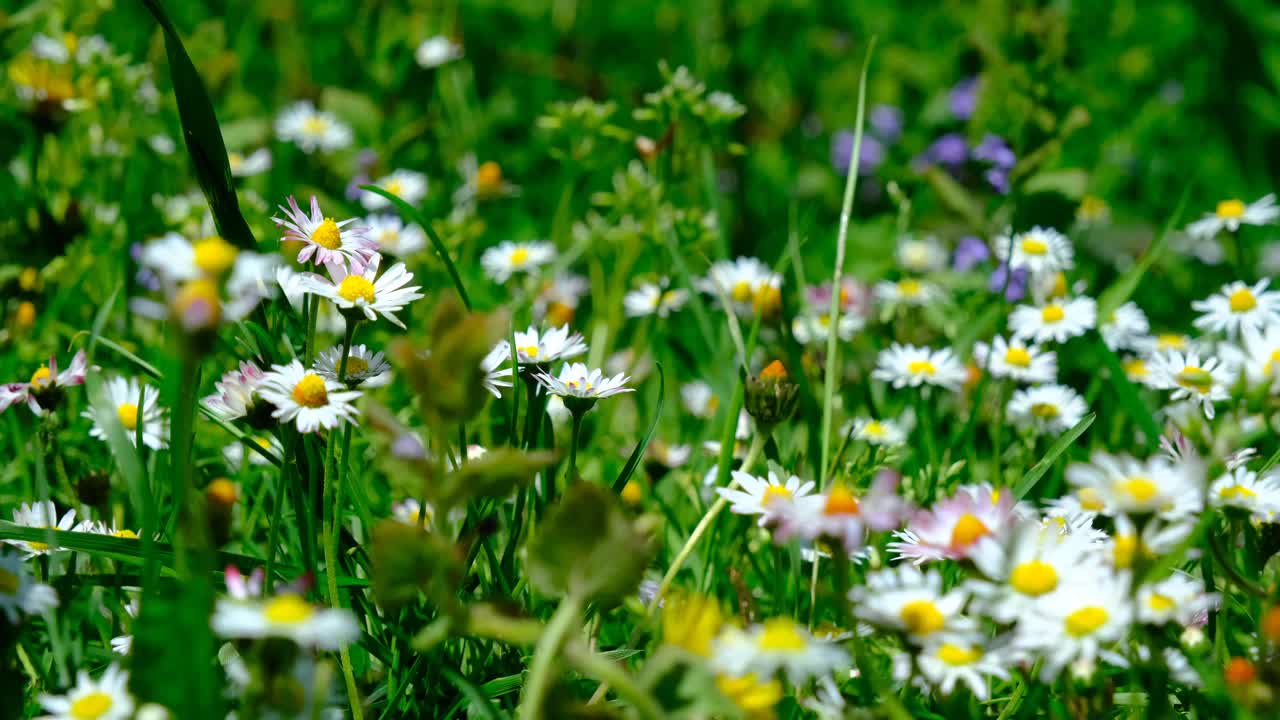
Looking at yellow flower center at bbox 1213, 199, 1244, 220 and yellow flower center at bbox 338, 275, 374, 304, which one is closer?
yellow flower center at bbox 338, 275, 374, 304

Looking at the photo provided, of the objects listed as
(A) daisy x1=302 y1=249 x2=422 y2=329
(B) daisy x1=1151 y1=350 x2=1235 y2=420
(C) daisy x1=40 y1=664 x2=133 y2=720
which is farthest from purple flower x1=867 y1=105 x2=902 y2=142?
(C) daisy x1=40 y1=664 x2=133 y2=720

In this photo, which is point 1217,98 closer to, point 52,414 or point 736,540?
point 736,540

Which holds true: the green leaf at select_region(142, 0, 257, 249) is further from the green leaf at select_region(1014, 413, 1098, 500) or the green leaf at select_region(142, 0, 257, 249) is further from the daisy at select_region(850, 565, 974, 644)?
the green leaf at select_region(1014, 413, 1098, 500)

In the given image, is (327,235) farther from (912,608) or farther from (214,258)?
(912,608)

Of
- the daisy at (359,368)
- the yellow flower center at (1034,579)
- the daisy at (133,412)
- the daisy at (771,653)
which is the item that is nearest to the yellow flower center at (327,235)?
the daisy at (359,368)

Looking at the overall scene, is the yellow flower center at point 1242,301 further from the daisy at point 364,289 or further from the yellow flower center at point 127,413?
the yellow flower center at point 127,413

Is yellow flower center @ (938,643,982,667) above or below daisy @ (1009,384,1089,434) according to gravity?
above
